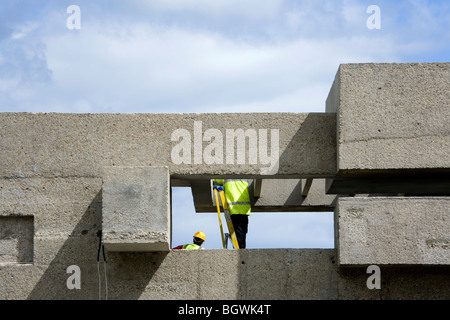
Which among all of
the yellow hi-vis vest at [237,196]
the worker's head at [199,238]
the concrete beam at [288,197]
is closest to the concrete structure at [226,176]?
the yellow hi-vis vest at [237,196]

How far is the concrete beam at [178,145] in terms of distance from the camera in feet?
32.2

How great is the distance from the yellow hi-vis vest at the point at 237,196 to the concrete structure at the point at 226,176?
2.23 metres

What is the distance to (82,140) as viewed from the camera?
9922 millimetres

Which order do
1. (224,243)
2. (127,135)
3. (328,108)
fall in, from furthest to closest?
(224,243) < (328,108) < (127,135)

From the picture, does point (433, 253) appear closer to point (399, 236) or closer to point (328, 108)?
point (399, 236)

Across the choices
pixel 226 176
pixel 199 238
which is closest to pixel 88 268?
pixel 226 176

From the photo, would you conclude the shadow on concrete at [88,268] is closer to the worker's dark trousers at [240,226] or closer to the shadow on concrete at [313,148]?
the shadow on concrete at [313,148]

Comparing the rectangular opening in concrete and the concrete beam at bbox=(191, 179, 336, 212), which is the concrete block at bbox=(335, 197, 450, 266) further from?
the rectangular opening in concrete

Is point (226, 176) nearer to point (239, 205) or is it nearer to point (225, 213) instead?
point (239, 205)

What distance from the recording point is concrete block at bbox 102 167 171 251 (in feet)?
30.2

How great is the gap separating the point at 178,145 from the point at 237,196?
2570 millimetres

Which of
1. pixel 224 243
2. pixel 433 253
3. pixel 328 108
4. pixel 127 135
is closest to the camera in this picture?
pixel 433 253

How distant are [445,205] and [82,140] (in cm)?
421
